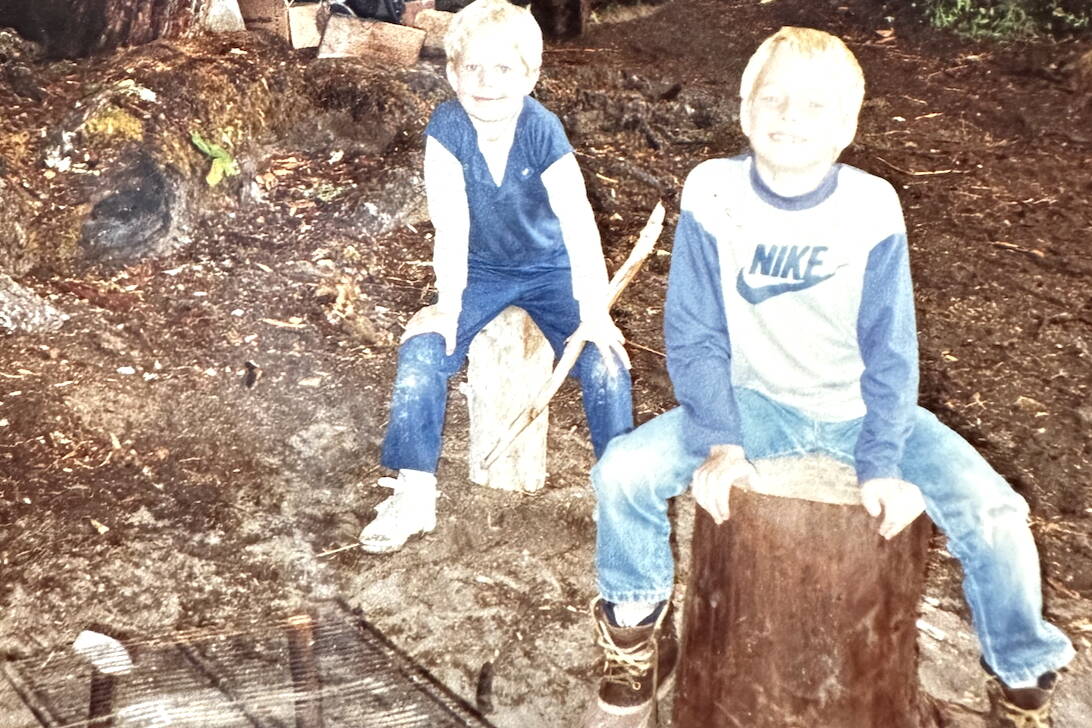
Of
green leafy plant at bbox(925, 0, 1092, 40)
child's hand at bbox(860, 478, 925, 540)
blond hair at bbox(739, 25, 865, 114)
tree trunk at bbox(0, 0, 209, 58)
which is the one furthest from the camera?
green leafy plant at bbox(925, 0, 1092, 40)

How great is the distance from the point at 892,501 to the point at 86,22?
607 centimetres

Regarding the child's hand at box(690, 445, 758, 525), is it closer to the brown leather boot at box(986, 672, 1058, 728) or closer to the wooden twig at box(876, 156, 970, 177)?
the brown leather boot at box(986, 672, 1058, 728)

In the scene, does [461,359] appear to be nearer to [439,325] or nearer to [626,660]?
[439,325]

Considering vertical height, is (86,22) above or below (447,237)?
above

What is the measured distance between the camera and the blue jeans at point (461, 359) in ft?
11.2

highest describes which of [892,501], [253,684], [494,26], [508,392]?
[494,26]

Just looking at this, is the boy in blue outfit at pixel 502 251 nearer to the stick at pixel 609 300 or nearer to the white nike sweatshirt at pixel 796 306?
the stick at pixel 609 300

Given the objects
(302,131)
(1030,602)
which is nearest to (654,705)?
(1030,602)

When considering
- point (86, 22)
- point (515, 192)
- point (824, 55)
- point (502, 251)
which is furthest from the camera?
point (86, 22)

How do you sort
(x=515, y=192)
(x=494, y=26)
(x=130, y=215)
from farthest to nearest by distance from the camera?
(x=130, y=215)
(x=515, y=192)
(x=494, y=26)

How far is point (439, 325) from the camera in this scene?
11.3ft

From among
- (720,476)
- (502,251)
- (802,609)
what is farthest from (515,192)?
(802,609)

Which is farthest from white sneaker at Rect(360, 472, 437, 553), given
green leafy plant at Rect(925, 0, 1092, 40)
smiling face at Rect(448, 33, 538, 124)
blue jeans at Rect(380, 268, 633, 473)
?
green leafy plant at Rect(925, 0, 1092, 40)

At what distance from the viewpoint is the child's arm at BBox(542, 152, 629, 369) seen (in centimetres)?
338
